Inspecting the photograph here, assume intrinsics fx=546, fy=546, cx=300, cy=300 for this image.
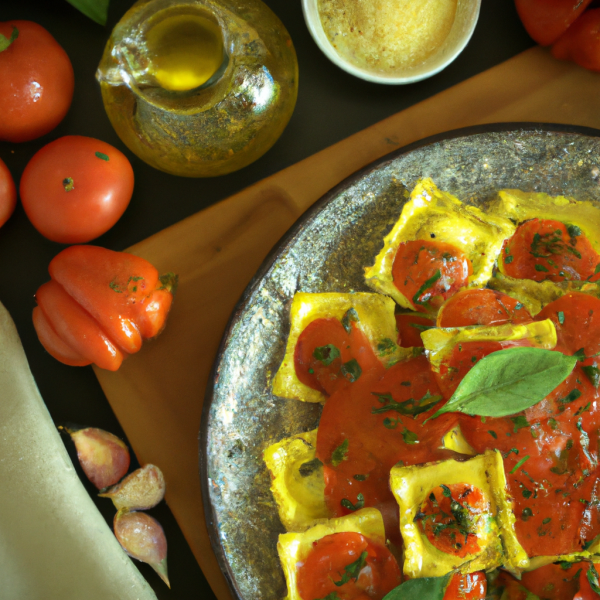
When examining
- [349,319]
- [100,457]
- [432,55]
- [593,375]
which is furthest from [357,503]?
[432,55]

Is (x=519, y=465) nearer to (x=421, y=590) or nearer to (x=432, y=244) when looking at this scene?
(x=421, y=590)

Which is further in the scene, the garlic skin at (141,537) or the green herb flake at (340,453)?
the garlic skin at (141,537)

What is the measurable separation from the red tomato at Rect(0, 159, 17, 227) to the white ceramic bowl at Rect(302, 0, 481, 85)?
64cm

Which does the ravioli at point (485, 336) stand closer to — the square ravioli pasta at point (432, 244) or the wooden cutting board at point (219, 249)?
the square ravioli pasta at point (432, 244)

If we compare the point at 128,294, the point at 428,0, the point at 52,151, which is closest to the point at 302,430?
the point at 128,294

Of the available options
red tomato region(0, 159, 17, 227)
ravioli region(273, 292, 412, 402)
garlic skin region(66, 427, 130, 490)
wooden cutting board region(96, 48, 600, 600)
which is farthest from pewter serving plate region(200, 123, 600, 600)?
red tomato region(0, 159, 17, 227)

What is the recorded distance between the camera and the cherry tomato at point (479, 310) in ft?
2.71

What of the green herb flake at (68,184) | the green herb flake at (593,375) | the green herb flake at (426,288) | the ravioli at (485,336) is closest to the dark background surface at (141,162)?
the green herb flake at (68,184)

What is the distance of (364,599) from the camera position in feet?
2.70

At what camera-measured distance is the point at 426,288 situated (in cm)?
88

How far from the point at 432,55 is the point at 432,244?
413mm

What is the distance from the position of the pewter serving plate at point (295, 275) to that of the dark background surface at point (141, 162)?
0.75 ft

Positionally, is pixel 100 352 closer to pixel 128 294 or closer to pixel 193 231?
pixel 128 294

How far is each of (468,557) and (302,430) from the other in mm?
337
